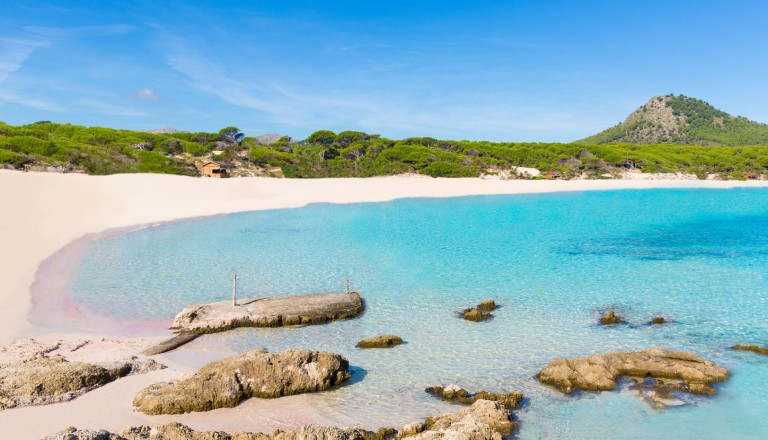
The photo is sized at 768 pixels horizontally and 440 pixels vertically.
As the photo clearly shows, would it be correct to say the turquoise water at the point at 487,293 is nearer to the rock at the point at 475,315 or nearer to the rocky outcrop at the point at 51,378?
the rock at the point at 475,315

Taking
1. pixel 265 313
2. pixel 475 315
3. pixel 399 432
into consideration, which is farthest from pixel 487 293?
pixel 399 432

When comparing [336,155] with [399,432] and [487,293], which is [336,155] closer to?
[487,293]

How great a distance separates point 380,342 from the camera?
33.6 feet

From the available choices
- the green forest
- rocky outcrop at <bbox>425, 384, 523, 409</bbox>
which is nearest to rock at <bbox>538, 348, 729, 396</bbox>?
rocky outcrop at <bbox>425, 384, 523, 409</bbox>

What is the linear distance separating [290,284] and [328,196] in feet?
93.3

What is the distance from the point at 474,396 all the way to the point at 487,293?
638 cm

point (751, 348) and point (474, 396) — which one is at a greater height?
point (751, 348)

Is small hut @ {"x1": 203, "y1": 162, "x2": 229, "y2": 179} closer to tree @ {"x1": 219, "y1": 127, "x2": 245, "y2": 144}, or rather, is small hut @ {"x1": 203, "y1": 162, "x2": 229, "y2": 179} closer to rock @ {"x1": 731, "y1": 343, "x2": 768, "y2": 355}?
tree @ {"x1": 219, "y1": 127, "x2": 245, "y2": 144}

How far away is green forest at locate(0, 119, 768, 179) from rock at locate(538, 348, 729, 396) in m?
45.9

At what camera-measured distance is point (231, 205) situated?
35500 millimetres

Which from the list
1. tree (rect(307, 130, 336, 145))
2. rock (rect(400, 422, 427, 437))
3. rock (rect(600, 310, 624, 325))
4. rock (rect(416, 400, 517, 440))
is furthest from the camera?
tree (rect(307, 130, 336, 145))

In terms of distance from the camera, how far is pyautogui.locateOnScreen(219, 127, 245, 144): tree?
210 ft

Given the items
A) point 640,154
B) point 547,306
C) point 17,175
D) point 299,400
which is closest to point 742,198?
point 640,154

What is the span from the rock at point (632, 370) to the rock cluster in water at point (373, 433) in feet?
6.69
